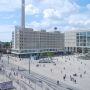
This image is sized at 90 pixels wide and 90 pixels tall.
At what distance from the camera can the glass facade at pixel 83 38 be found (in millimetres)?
160375

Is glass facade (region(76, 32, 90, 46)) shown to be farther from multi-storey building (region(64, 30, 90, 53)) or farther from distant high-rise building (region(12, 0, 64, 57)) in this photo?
distant high-rise building (region(12, 0, 64, 57))

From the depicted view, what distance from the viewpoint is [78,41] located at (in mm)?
164875

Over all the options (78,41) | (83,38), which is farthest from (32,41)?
(78,41)

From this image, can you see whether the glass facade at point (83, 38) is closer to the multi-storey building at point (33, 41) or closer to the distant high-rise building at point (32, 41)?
the distant high-rise building at point (32, 41)

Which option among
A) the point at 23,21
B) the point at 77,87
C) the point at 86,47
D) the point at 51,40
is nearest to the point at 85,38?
the point at 86,47

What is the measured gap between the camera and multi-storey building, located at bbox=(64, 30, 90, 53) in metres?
160

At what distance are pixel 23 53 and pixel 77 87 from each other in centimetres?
7606

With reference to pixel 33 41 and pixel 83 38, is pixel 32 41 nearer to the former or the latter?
pixel 33 41

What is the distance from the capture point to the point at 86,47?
158 m

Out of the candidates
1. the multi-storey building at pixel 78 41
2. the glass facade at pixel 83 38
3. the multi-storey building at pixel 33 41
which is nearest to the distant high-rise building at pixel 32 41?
the multi-storey building at pixel 33 41

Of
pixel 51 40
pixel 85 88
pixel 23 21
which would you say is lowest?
pixel 85 88

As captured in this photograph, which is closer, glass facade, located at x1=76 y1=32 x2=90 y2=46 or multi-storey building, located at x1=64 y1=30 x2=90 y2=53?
multi-storey building, located at x1=64 y1=30 x2=90 y2=53

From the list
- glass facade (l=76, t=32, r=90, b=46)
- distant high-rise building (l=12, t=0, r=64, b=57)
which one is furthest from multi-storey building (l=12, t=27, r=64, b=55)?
glass facade (l=76, t=32, r=90, b=46)

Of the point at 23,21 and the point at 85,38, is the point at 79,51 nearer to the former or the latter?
→ the point at 85,38
